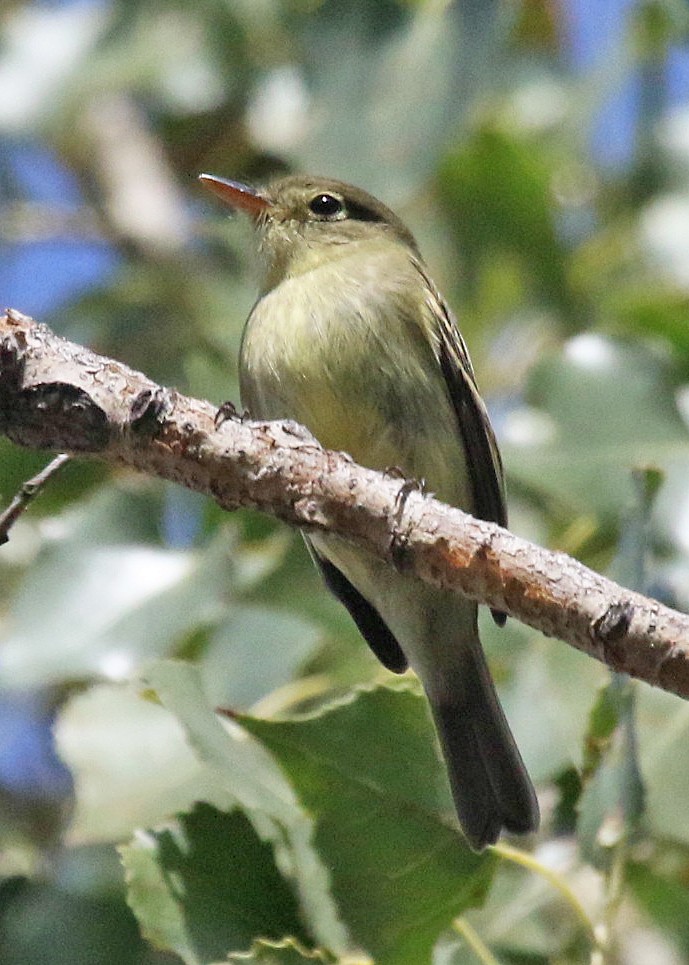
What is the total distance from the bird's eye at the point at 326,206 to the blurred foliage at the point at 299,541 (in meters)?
0.11

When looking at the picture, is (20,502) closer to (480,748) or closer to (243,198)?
(480,748)

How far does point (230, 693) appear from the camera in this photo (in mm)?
2980

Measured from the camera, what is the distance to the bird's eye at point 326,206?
3740 millimetres

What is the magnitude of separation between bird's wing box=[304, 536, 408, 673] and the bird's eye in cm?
89

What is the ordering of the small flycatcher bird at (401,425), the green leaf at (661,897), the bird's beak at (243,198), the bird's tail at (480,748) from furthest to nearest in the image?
the bird's beak at (243,198) → the small flycatcher bird at (401,425) → the bird's tail at (480,748) → the green leaf at (661,897)

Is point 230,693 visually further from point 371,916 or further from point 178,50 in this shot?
point 178,50

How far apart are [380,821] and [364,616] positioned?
0.97 m

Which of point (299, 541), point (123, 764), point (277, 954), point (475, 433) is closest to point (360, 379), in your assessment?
point (475, 433)

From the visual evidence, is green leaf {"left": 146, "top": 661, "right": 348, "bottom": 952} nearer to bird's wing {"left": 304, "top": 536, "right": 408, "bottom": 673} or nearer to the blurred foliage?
the blurred foliage

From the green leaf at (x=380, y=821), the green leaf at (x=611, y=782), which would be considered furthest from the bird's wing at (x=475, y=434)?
the green leaf at (x=380, y=821)

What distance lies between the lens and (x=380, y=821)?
2326mm

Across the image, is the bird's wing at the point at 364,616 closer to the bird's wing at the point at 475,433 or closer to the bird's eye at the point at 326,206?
the bird's wing at the point at 475,433

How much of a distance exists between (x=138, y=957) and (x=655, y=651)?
1.06m

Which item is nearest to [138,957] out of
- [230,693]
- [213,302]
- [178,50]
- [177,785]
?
[177,785]
